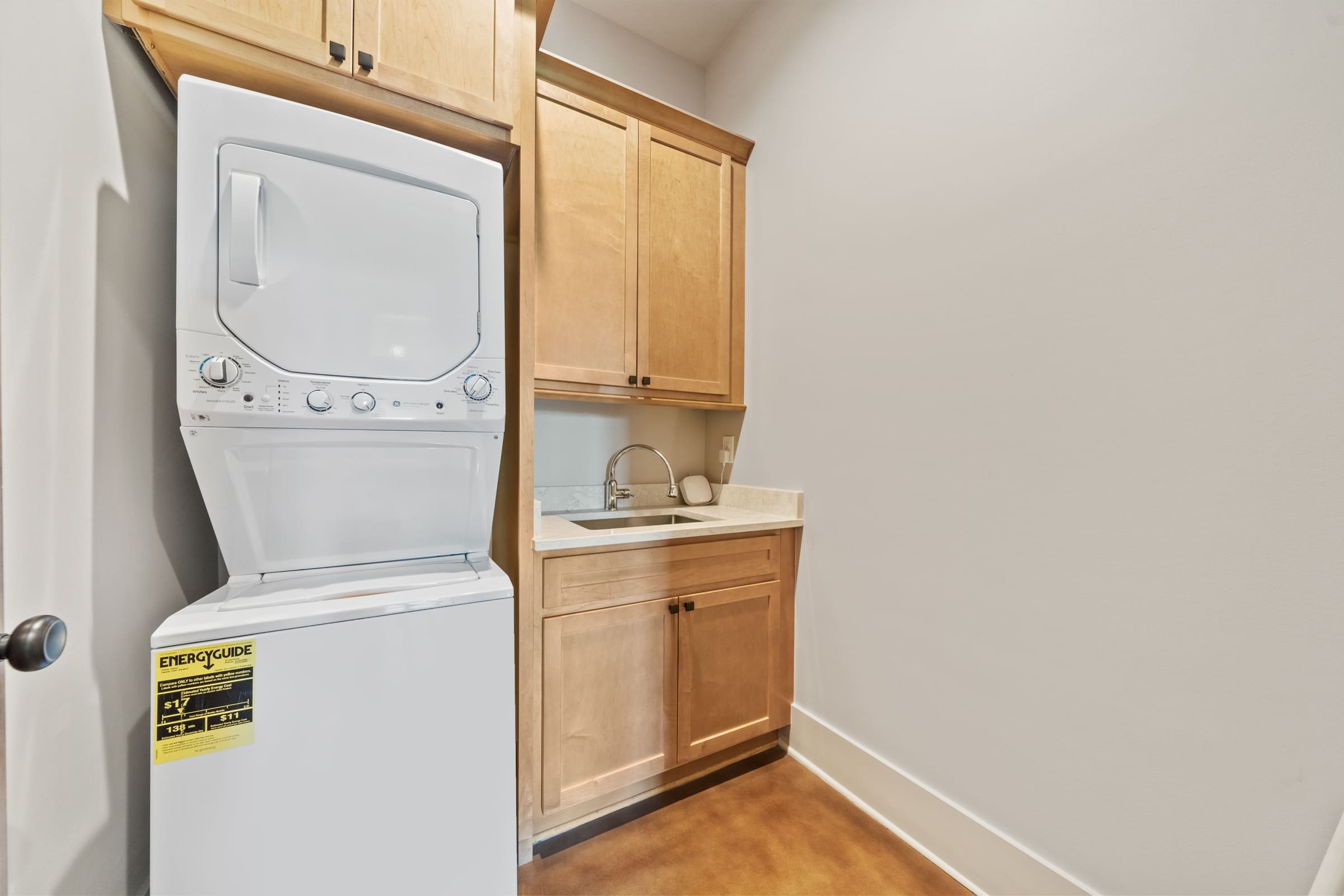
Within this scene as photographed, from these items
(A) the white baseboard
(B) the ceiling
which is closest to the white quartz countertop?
(A) the white baseboard

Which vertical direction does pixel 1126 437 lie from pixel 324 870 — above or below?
above

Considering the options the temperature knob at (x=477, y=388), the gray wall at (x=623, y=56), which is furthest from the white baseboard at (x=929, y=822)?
the gray wall at (x=623, y=56)

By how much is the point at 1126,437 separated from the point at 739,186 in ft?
5.64

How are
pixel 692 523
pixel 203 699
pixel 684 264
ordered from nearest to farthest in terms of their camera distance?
pixel 203 699
pixel 692 523
pixel 684 264

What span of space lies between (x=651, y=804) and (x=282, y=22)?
2280 mm

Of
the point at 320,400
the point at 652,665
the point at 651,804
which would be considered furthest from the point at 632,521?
the point at 320,400

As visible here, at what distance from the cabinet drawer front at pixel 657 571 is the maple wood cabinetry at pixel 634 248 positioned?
0.62m

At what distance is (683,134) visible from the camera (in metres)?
2.01

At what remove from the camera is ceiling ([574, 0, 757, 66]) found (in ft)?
7.00

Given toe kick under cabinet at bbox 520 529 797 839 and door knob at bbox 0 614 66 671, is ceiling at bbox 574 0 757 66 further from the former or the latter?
door knob at bbox 0 614 66 671

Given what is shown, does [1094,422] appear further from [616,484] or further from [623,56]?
[623,56]

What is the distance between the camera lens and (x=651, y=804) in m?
1.63

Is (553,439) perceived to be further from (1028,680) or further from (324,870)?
(1028,680)

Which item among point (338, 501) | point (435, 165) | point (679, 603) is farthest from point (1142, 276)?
point (338, 501)
